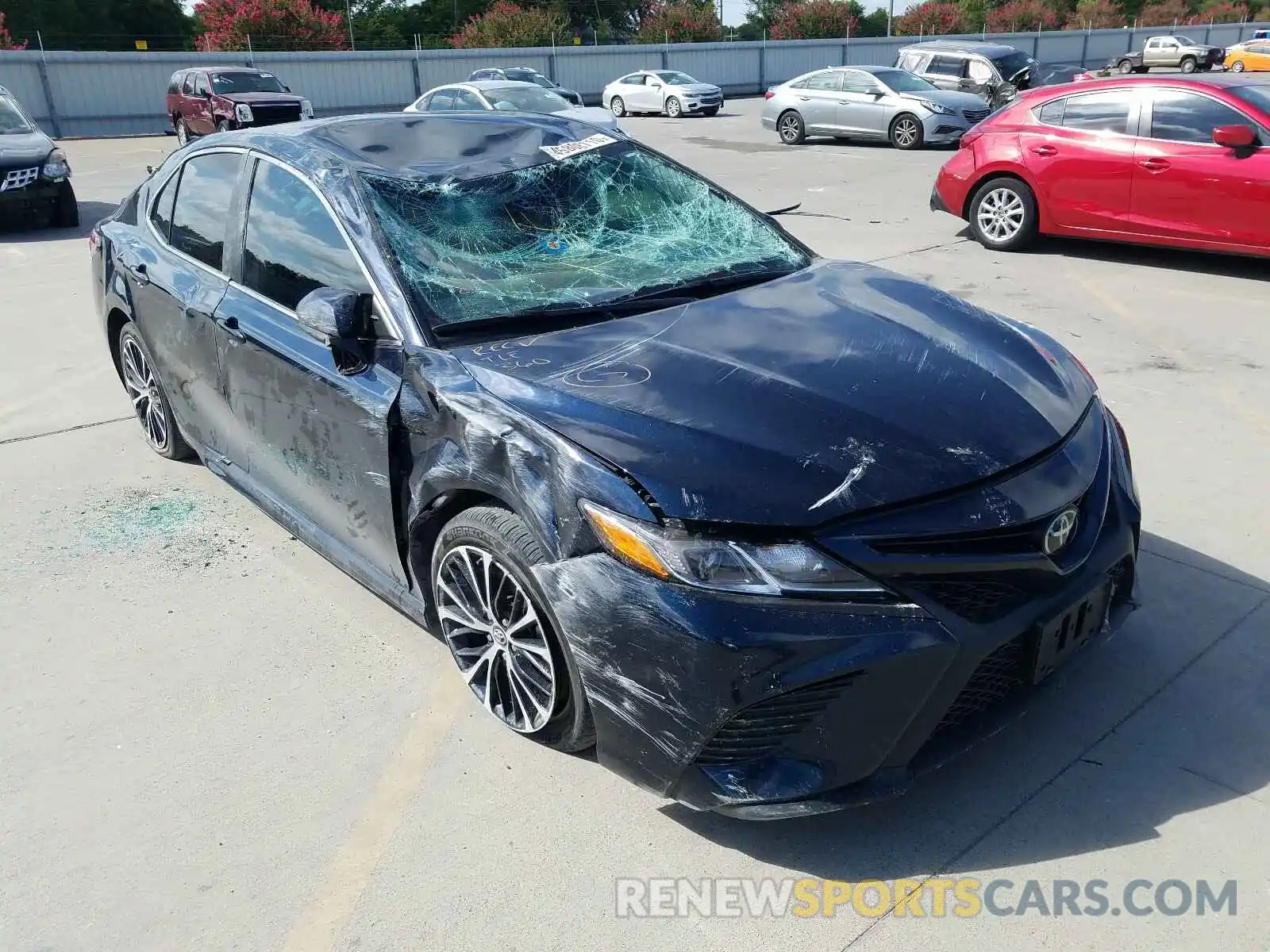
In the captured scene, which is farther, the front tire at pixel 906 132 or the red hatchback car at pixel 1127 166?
the front tire at pixel 906 132

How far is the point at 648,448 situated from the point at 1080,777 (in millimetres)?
1499

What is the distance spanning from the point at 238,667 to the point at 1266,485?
166 inches

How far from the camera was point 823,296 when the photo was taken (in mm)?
3639

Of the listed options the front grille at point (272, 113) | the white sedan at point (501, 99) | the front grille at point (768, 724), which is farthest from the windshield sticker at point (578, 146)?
the front grille at point (272, 113)

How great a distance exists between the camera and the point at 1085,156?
344 inches

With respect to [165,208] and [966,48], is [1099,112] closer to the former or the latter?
[165,208]

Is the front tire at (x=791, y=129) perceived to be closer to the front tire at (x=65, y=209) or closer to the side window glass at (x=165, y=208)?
the front tire at (x=65, y=209)

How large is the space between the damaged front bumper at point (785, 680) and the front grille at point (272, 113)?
2031cm

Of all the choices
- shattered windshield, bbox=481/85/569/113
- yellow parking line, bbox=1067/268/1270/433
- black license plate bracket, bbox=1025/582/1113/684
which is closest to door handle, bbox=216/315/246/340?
black license plate bracket, bbox=1025/582/1113/684

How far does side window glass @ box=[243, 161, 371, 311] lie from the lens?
3484mm

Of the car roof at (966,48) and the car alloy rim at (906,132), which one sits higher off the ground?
the car roof at (966,48)

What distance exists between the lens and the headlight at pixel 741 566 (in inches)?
95.8

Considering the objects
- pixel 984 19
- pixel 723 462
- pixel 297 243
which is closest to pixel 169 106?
pixel 297 243

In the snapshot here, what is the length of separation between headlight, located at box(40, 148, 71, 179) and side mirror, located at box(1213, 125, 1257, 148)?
1152cm
